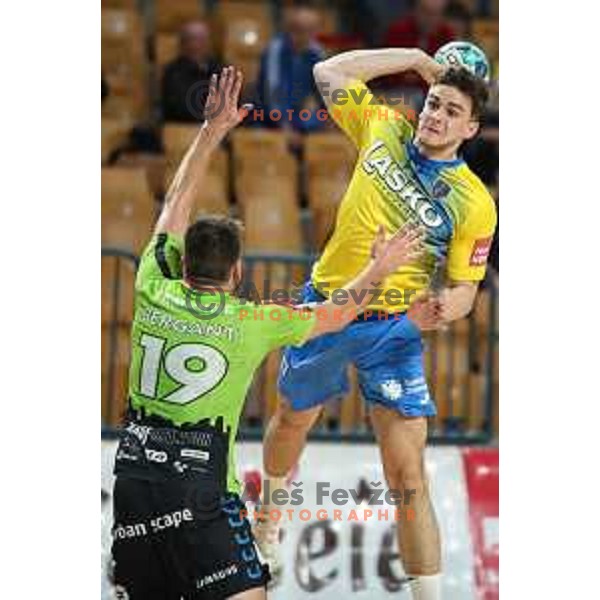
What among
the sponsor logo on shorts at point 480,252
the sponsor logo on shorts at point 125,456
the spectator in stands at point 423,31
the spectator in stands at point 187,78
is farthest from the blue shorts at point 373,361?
the spectator in stands at point 423,31

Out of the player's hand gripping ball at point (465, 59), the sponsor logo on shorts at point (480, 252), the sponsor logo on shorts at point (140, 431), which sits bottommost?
the sponsor logo on shorts at point (140, 431)

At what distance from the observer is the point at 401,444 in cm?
711

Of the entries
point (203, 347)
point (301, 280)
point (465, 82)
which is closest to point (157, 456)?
point (203, 347)

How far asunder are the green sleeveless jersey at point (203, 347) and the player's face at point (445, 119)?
2.62 feet

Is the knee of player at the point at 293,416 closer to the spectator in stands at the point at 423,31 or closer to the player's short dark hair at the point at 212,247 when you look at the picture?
the player's short dark hair at the point at 212,247

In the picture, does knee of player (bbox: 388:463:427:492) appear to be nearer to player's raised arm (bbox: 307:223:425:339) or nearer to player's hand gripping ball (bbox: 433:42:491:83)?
player's raised arm (bbox: 307:223:425:339)

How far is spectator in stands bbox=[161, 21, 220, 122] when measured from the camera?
861 centimetres

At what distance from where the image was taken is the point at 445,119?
690 cm

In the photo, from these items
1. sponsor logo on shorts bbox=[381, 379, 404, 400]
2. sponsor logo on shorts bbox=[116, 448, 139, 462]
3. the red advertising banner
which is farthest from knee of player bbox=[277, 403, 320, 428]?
the red advertising banner

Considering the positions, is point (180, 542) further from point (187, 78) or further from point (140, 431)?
point (187, 78)

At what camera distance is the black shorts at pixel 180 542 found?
6.61 meters
